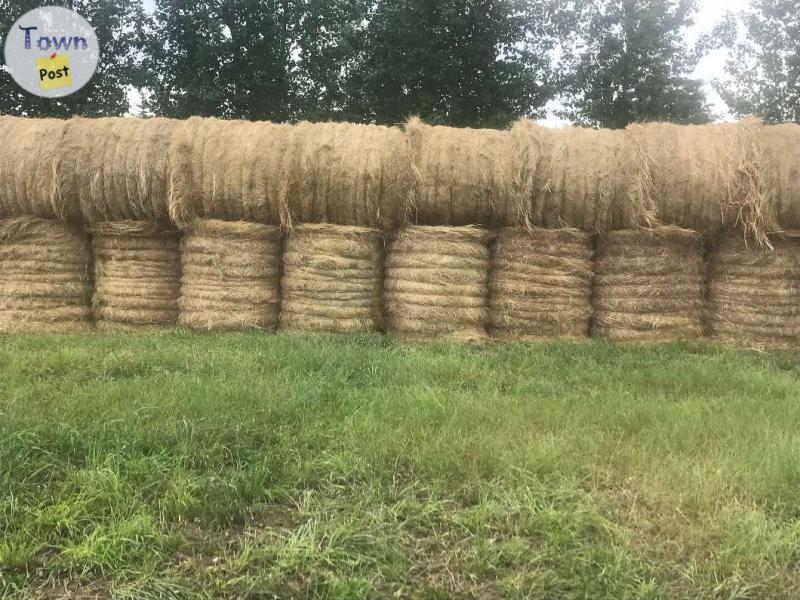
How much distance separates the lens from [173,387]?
411 cm

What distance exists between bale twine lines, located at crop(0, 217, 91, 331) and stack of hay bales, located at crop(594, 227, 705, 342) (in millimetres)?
5272

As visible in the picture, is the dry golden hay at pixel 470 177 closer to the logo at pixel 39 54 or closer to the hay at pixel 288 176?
the hay at pixel 288 176

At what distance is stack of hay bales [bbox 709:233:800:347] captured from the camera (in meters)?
6.67

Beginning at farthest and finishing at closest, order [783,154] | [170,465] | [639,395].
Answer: [783,154], [639,395], [170,465]

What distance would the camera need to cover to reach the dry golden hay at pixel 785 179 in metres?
6.55

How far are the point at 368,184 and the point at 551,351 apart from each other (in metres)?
2.36

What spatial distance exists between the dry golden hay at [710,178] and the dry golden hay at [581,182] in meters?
0.14

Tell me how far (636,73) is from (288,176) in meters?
14.0

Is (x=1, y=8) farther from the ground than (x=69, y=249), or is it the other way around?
(x=1, y=8)

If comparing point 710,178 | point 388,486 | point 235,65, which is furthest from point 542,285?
point 235,65

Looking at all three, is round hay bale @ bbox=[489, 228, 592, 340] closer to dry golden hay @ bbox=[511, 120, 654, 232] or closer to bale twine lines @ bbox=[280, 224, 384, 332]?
dry golden hay @ bbox=[511, 120, 654, 232]

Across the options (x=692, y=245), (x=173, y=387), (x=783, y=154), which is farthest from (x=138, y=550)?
(x=783, y=154)

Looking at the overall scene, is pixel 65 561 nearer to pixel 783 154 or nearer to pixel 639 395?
pixel 639 395

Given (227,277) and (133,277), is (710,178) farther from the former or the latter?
(133,277)
